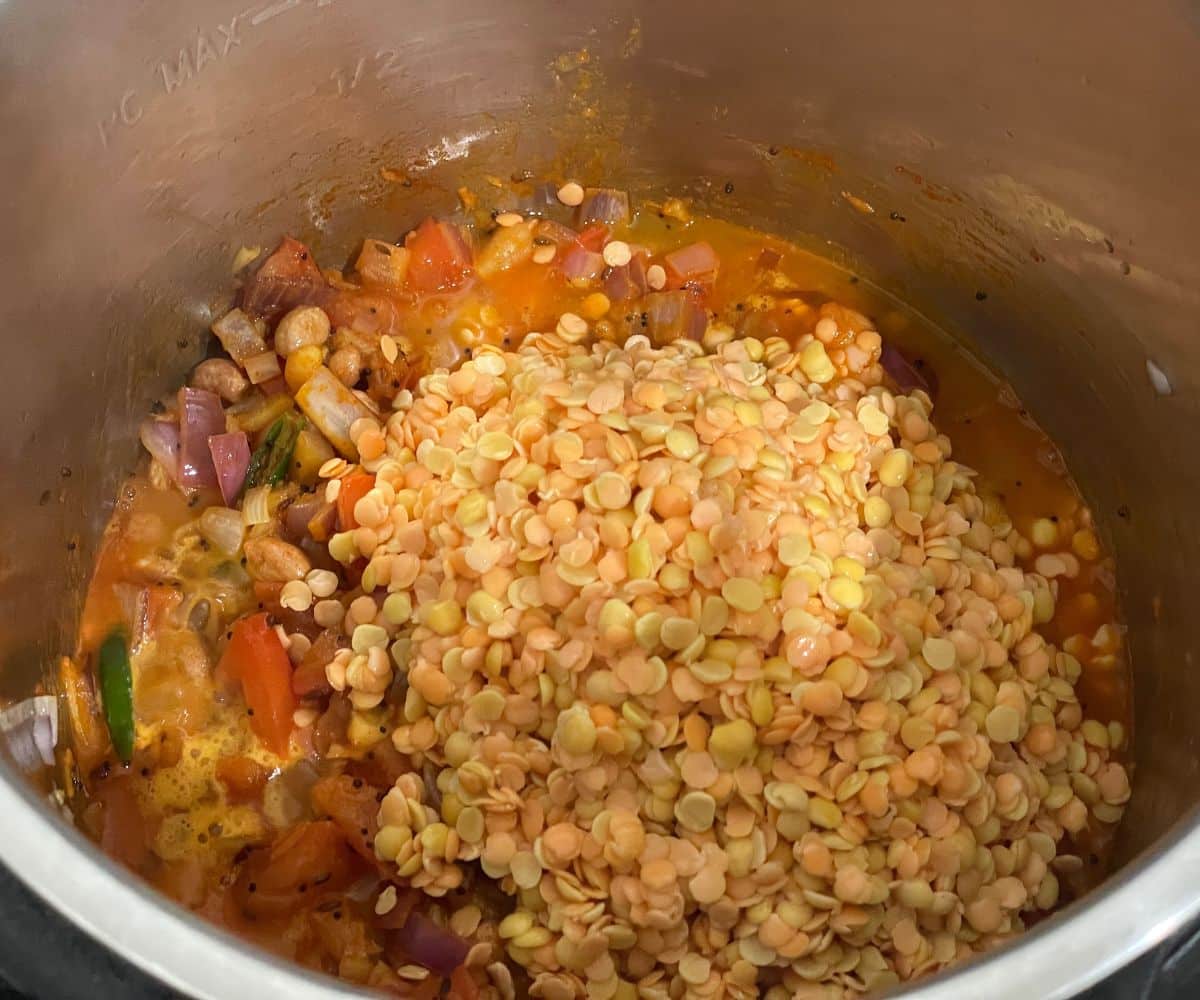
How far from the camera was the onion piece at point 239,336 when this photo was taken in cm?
163

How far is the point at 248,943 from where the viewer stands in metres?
0.82

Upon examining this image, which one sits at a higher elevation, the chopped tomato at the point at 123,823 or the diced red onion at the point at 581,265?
the diced red onion at the point at 581,265

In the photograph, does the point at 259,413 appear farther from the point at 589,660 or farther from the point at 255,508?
the point at 589,660

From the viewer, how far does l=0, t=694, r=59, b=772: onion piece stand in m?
1.18

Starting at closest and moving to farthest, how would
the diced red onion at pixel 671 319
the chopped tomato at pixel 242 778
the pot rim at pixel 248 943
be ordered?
the pot rim at pixel 248 943 < the chopped tomato at pixel 242 778 < the diced red onion at pixel 671 319

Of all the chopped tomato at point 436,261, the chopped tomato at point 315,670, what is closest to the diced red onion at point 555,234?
the chopped tomato at point 436,261

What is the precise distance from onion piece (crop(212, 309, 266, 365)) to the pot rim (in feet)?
3.04

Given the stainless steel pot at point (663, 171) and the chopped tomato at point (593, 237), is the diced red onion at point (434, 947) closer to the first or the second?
the stainless steel pot at point (663, 171)

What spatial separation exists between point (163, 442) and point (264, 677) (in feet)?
1.44

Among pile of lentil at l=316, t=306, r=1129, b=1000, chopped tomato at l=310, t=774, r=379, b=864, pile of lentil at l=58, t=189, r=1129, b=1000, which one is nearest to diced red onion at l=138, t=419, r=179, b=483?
pile of lentil at l=58, t=189, r=1129, b=1000

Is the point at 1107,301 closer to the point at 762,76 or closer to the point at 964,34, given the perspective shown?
the point at 964,34

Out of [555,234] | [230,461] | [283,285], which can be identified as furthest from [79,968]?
[555,234]

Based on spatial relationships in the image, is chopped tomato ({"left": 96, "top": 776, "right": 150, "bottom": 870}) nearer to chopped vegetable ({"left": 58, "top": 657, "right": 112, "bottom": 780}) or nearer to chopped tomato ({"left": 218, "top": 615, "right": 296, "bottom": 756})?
chopped vegetable ({"left": 58, "top": 657, "right": 112, "bottom": 780})

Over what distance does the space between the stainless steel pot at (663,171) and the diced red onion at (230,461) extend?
16cm
